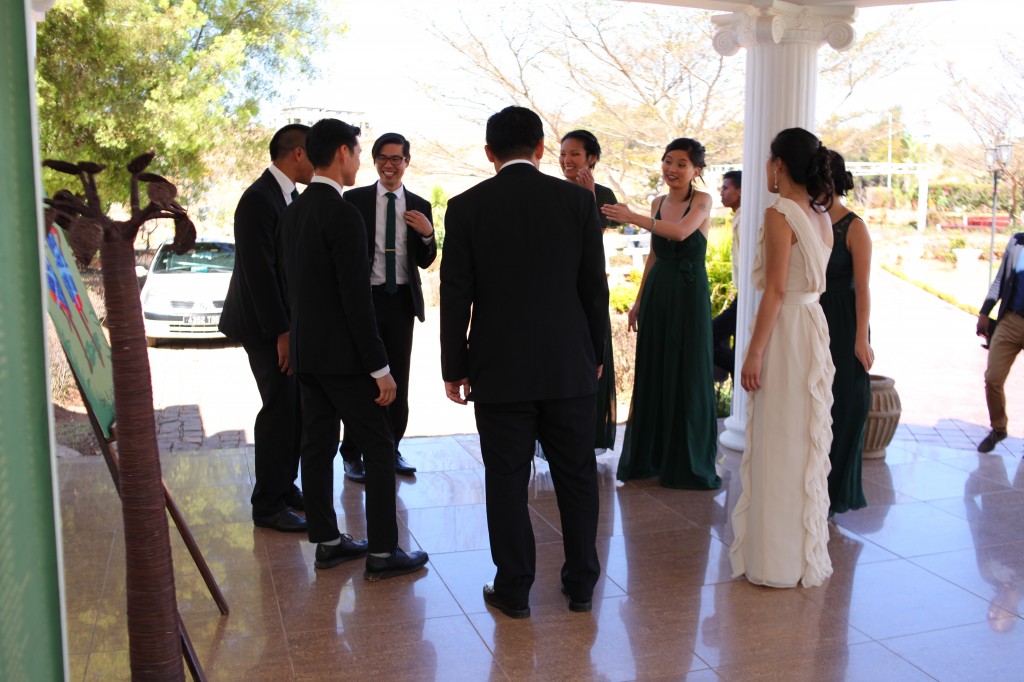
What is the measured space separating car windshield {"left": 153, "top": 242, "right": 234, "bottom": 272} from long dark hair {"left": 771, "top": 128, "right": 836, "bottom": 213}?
420 inches

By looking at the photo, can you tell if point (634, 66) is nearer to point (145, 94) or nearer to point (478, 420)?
point (145, 94)

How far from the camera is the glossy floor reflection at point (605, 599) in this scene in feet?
10.9

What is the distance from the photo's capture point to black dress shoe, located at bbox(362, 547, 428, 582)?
4.06 meters

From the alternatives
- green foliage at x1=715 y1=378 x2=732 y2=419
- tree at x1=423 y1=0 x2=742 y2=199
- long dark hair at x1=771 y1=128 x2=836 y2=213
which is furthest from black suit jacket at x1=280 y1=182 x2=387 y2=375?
tree at x1=423 y1=0 x2=742 y2=199

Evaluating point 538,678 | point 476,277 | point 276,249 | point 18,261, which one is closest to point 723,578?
point 538,678

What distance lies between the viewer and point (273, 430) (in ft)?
15.2

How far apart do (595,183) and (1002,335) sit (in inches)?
122

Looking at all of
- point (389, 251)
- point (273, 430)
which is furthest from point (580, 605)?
point (389, 251)

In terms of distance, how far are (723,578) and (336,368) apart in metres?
1.86

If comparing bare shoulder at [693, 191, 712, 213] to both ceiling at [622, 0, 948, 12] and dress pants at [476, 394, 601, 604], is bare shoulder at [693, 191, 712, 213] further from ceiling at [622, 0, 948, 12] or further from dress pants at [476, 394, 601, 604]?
dress pants at [476, 394, 601, 604]

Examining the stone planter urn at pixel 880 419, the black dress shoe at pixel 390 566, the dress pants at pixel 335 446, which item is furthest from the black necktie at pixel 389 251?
the stone planter urn at pixel 880 419

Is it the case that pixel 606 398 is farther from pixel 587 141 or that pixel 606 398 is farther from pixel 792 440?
pixel 792 440

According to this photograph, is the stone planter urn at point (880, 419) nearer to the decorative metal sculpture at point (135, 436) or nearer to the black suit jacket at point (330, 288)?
the black suit jacket at point (330, 288)

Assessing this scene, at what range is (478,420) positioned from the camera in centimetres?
361
